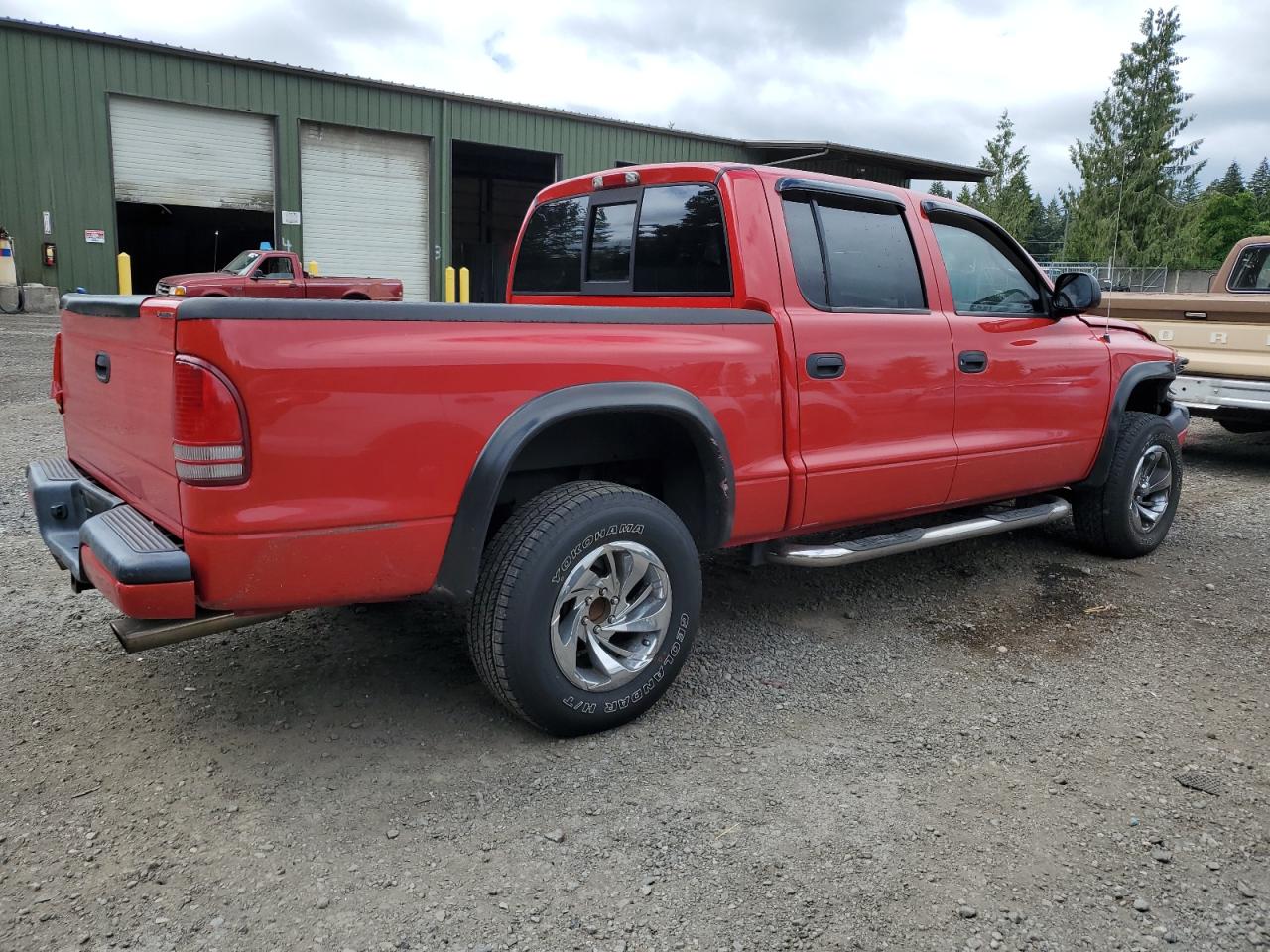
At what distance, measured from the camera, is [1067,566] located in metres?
5.18

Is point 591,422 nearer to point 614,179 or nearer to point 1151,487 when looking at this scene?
point 614,179

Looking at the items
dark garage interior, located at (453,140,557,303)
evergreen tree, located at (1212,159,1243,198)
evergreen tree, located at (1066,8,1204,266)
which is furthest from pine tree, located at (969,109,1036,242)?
evergreen tree, located at (1212,159,1243,198)

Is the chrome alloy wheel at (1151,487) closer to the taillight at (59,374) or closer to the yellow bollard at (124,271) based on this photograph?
the taillight at (59,374)

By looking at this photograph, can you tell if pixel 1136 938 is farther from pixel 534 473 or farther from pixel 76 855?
pixel 76 855

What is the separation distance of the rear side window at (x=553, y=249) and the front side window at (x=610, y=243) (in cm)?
9

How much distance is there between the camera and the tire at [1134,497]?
508 centimetres

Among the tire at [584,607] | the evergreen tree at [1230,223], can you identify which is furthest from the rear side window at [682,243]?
the evergreen tree at [1230,223]

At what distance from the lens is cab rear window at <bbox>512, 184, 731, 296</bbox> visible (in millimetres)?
3723

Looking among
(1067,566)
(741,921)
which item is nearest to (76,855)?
(741,921)

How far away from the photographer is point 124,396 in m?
2.88

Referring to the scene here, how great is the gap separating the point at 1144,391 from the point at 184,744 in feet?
16.8

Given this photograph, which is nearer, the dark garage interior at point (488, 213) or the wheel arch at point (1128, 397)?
the wheel arch at point (1128, 397)

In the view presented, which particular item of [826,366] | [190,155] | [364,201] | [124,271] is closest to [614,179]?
[826,366]

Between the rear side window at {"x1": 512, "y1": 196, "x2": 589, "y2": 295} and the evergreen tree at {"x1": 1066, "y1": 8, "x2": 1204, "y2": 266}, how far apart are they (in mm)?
31799
